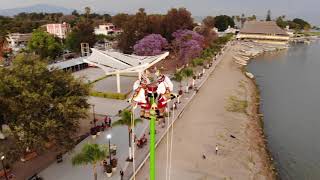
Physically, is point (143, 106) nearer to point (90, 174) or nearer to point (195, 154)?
point (90, 174)

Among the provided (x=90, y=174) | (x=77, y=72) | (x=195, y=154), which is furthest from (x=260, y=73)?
(x=90, y=174)

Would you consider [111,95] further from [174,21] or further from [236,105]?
[174,21]

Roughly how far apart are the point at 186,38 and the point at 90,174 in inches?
1844

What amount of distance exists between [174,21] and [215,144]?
166ft

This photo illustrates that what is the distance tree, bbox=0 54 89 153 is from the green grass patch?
2089 cm

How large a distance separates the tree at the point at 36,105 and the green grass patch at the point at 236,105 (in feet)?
68.5

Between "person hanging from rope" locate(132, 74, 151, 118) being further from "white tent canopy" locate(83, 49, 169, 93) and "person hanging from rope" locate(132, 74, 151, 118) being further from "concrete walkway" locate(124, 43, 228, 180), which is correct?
"white tent canopy" locate(83, 49, 169, 93)

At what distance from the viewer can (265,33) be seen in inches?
4567

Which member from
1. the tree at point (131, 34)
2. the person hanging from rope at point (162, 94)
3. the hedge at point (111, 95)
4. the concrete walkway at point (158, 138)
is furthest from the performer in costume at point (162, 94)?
the tree at point (131, 34)

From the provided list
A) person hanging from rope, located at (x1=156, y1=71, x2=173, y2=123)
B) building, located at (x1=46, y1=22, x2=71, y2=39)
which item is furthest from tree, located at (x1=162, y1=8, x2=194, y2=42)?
person hanging from rope, located at (x1=156, y1=71, x2=173, y2=123)

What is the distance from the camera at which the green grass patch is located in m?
38.0

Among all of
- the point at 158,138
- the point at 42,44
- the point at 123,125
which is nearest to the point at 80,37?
the point at 42,44

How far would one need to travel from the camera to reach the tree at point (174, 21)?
7269cm

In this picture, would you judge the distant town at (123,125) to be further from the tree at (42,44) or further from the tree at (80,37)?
the tree at (80,37)
